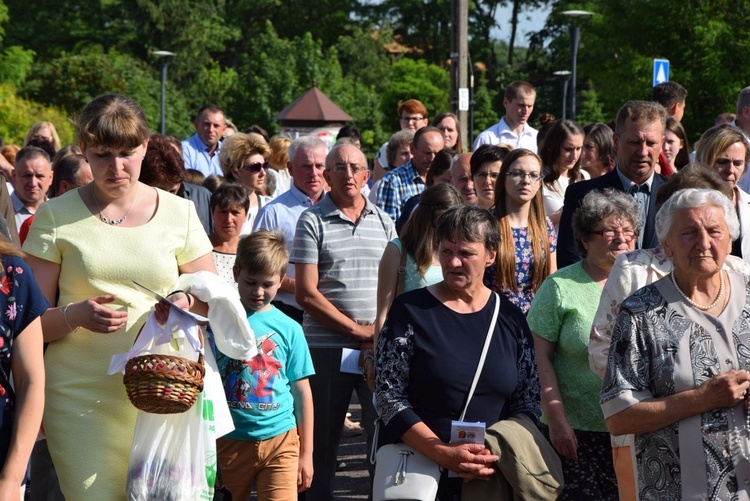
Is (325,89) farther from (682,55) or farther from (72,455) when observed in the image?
(72,455)

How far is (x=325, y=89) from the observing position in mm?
45562

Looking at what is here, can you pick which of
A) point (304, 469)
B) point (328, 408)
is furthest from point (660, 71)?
point (304, 469)

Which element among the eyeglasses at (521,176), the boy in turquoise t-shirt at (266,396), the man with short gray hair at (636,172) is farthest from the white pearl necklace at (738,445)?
the eyeglasses at (521,176)

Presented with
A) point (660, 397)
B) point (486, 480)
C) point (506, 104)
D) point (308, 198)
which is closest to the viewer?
point (660, 397)

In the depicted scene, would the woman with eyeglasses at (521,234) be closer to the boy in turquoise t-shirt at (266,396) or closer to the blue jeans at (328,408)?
the blue jeans at (328,408)

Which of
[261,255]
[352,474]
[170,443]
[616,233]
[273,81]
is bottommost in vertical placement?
[352,474]

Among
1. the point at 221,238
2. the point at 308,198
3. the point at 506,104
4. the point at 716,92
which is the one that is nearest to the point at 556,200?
the point at 308,198

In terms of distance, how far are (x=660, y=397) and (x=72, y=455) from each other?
214 centimetres

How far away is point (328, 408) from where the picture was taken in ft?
21.9

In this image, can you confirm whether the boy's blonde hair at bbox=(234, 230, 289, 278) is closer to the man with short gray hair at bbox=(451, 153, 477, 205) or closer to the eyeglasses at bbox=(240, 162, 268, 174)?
the man with short gray hair at bbox=(451, 153, 477, 205)

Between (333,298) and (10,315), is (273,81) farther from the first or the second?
(10,315)

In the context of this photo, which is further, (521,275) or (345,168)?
(345,168)

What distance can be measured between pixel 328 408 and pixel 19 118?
1181 inches

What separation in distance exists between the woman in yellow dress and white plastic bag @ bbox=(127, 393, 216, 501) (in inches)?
5.2
